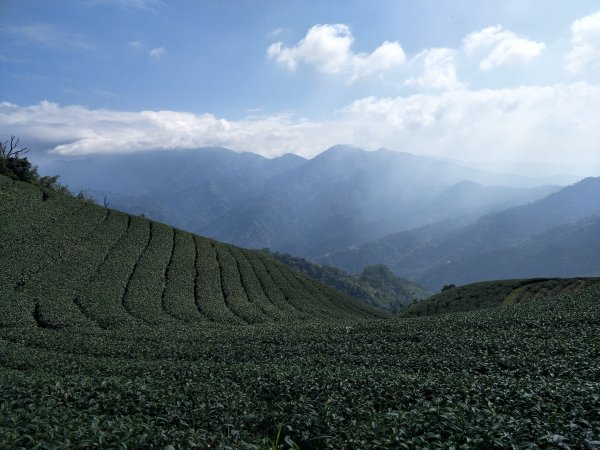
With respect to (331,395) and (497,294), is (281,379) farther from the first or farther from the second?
(497,294)

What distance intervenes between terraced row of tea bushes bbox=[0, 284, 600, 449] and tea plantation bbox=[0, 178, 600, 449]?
0.06 metres

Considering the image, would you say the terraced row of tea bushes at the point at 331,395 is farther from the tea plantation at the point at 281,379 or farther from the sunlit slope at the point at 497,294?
the sunlit slope at the point at 497,294

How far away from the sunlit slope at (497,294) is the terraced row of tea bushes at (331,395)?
5530 cm

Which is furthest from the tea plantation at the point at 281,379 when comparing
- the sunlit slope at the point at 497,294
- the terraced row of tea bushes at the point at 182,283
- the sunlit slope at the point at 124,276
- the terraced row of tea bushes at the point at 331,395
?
the sunlit slope at the point at 497,294

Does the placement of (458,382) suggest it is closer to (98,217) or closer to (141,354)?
(141,354)

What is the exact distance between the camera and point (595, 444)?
29.1 ft

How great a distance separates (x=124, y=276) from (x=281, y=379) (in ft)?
197

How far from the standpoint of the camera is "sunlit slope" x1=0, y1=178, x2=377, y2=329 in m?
53.9

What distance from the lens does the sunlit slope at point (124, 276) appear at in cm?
5391

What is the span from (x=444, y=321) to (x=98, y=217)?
81.9 metres

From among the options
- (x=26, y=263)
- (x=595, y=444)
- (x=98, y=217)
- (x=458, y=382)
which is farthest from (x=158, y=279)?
(x=595, y=444)

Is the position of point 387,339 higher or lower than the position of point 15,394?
lower

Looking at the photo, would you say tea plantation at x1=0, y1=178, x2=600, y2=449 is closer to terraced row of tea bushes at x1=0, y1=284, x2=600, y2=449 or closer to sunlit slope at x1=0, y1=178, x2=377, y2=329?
terraced row of tea bushes at x1=0, y1=284, x2=600, y2=449

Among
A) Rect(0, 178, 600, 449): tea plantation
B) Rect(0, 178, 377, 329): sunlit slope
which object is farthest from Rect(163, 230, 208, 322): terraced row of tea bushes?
Rect(0, 178, 600, 449): tea plantation
